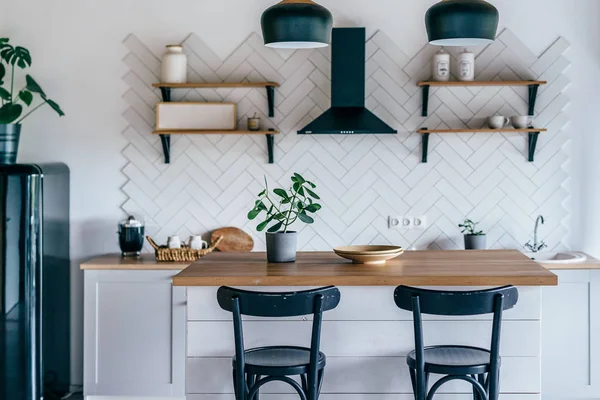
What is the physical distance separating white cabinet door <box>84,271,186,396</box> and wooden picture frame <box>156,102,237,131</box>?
1.04 m

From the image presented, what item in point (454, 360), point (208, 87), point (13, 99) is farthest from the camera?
point (13, 99)

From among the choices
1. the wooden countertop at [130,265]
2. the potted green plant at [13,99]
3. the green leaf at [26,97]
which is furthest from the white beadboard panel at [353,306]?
the green leaf at [26,97]

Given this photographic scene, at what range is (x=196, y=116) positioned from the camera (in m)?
5.14

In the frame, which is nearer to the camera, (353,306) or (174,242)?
(353,306)

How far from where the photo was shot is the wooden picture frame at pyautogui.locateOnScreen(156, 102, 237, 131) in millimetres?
5121

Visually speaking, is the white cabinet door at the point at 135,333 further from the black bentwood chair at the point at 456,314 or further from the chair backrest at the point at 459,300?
the chair backrest at the point at 459,300

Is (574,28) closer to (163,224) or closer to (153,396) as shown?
(163,224)

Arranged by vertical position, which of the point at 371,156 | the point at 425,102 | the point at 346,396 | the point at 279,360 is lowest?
the point at 346,396

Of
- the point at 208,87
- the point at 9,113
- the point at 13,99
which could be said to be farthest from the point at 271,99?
the point at 13,99

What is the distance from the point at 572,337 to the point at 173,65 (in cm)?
315

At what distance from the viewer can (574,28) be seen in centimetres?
516

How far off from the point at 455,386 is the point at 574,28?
9.71 ft

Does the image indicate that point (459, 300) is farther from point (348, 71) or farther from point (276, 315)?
point (348, 71)

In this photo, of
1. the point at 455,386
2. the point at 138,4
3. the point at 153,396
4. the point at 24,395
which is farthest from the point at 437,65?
the point at 24,395
